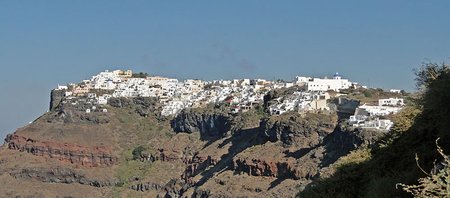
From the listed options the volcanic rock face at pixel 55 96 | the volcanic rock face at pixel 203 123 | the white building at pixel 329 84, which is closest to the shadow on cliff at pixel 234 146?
the volcanic rock face at pixel 203 123

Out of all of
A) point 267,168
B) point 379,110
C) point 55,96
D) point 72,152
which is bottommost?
point 267,168

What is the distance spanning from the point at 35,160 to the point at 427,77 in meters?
65.3

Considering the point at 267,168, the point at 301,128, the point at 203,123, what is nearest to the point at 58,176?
the point at 203,123

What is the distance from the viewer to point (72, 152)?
74.6m

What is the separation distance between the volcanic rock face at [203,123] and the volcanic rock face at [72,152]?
31.1 feet

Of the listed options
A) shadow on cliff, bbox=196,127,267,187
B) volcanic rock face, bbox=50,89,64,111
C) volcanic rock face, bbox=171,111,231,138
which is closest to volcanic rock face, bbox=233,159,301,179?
shadow on cliff, bbox=196,127,267,187

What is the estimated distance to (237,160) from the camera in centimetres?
5500

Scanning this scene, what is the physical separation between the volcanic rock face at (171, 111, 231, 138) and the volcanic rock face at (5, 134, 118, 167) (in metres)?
9.49

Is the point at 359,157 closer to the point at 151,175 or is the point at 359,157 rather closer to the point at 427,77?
the point at 427,77

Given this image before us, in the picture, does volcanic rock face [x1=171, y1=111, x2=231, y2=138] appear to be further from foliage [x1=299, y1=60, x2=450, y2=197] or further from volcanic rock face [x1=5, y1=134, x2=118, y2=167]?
foliage [x1=299, y1=60, x2=450, y2=197]

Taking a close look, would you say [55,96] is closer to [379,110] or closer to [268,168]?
[268,168]

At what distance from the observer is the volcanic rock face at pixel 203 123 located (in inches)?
2948

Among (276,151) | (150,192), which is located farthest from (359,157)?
(150,192)

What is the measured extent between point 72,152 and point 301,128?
30130 mm
